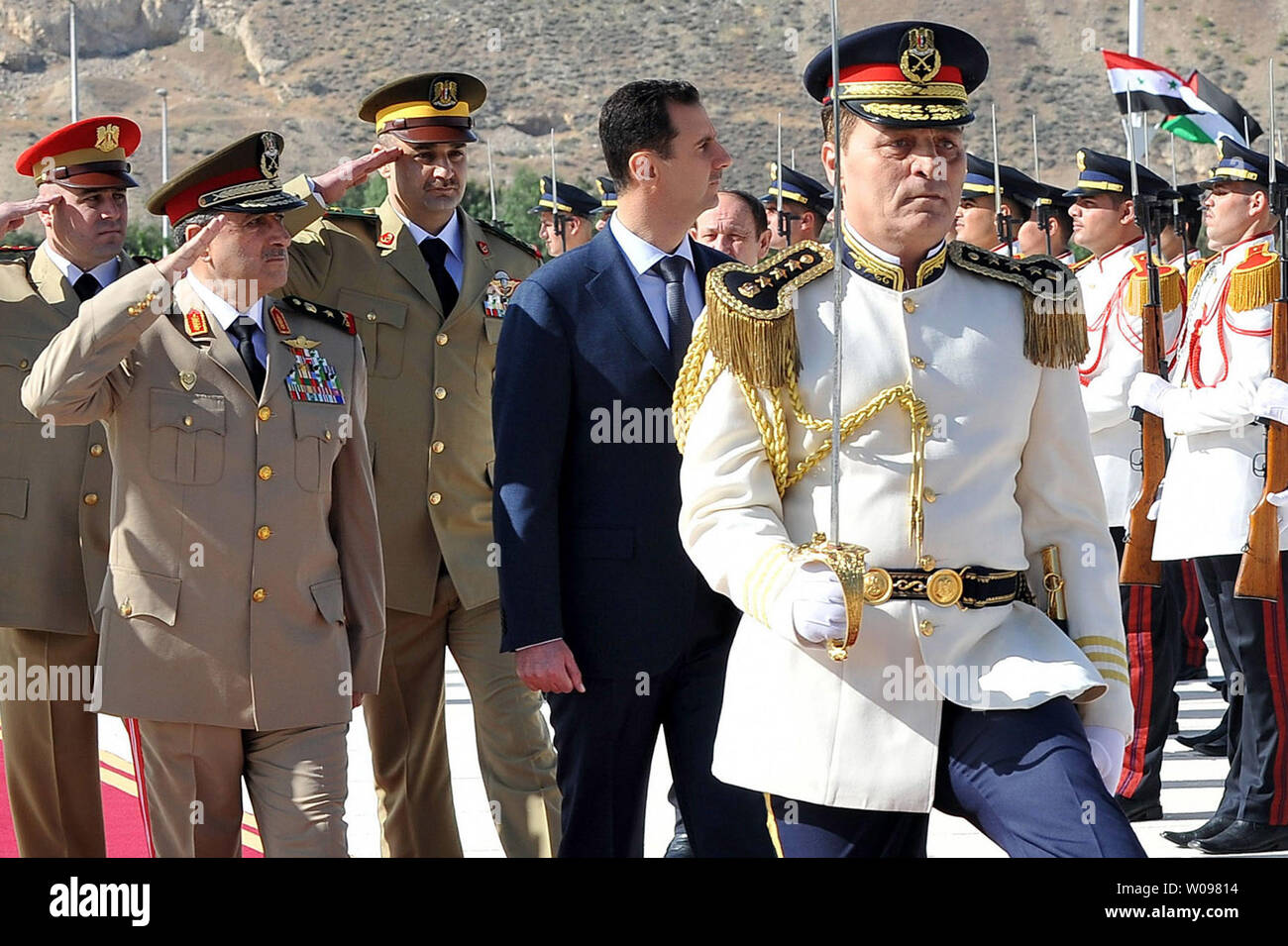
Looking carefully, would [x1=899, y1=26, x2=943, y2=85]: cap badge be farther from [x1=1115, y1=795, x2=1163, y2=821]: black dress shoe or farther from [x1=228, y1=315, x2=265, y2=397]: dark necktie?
[x1=1115, y1=795, x2=1163, y2=821]: black dress shoe

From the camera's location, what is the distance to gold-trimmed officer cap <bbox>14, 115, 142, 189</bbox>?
19.2 ft

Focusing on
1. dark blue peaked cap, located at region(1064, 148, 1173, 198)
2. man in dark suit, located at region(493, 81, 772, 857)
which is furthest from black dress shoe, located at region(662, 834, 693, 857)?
dark blue peaked cap, located at region(1064, 148, 1173, 198)

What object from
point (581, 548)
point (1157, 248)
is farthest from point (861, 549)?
point (1157, 248)

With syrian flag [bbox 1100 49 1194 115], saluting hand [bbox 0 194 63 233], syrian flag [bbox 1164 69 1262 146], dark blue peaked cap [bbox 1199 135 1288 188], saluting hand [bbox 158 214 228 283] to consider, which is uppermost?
syrian flag [bbox 1100 49 1194 115]

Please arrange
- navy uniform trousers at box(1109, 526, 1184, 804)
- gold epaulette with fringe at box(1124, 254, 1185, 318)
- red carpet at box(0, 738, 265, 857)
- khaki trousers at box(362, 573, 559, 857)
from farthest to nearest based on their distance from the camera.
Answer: gold epaulette with fringe at box(1124, 254, 1185, 318)
navy uniform trousers at box(1109, 526, 1184, 804)
red carpet at box(0, 738, 265, 857)
khaki trousers at box(362, 573, 559, 857)

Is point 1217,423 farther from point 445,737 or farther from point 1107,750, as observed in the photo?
point 1107,750

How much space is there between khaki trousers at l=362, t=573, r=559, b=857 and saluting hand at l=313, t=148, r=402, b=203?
1165mm

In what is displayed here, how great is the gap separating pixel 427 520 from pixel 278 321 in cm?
99

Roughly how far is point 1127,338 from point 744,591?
14.2 ft

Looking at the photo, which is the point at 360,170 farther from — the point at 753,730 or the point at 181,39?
the point at 181,39

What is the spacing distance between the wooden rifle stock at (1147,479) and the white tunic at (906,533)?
3.36 metres

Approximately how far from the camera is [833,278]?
367 cm

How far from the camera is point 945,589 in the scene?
11.6 feet

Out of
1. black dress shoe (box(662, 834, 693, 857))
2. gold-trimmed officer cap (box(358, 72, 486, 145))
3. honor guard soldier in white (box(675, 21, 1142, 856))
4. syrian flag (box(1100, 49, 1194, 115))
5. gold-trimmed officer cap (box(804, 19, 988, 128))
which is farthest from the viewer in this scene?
syrian flag (box(1100, 49, 1194, 115))
